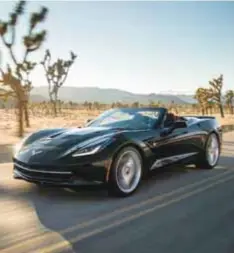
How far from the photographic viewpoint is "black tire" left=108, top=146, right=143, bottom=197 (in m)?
5.79

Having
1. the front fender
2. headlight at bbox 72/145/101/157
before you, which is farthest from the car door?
the front fender

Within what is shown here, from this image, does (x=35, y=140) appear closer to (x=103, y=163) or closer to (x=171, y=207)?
(x=103, y=163)

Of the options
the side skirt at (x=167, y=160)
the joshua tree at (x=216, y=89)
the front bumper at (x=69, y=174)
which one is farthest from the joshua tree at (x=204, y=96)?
the front bumper at (x=69, y=174)

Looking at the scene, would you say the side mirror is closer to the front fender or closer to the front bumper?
the front fender


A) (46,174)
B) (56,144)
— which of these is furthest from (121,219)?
(56,144)

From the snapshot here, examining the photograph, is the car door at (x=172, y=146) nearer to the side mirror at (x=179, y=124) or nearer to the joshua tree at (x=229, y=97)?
the side mirror at (x=179, y=124)

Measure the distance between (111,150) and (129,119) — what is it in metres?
1.53

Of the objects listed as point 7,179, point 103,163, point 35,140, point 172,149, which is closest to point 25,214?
point 103,163

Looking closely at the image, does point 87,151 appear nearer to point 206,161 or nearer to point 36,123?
point 206,161

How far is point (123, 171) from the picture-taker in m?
6.02

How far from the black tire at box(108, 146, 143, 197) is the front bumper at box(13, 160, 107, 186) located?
0.18m

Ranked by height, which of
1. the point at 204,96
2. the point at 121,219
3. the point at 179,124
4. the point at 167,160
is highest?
the point at 204,96

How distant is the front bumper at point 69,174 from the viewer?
5.53m

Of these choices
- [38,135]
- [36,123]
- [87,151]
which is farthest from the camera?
[36,123]
